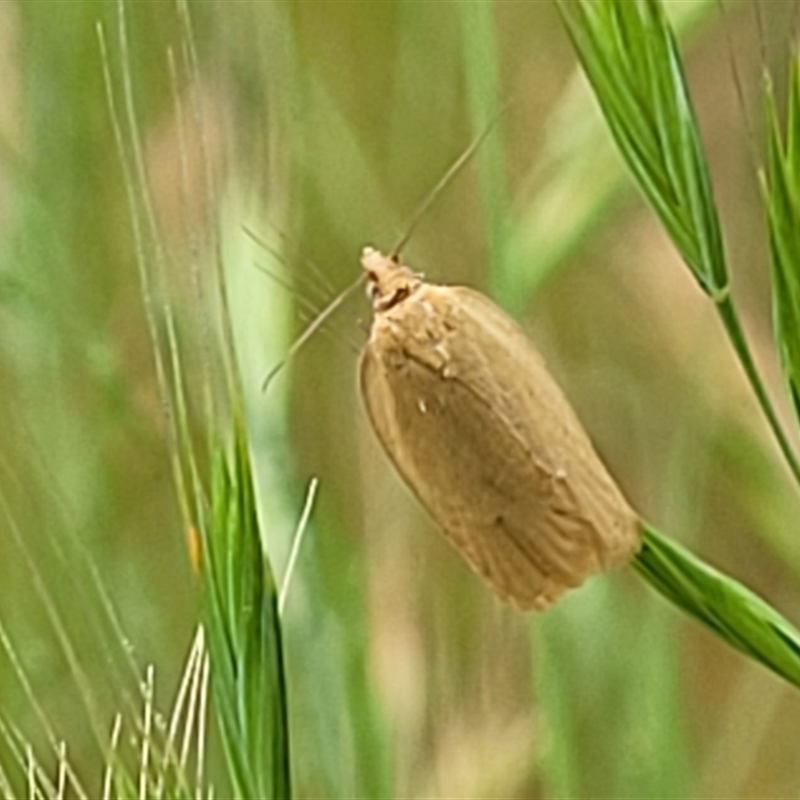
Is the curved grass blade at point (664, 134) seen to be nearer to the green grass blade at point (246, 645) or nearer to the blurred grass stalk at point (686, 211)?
the blurred grass stalk at point (686, 211)

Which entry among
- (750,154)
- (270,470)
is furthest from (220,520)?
(750,154)

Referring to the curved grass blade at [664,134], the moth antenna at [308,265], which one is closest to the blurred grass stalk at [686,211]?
the curved grass blade at [664,134]

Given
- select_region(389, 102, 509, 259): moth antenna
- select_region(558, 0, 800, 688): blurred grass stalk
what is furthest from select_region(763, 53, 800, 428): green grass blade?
select_region(389, 102, 509, 259): moth antenna

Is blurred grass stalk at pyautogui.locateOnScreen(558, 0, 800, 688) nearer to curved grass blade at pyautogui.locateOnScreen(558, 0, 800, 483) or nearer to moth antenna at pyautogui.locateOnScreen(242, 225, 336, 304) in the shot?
curved grass blade at pyautogui.locateOnScreen(558, 0, 800, 483)

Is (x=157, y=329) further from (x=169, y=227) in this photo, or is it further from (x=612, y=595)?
(x=612, y=595)

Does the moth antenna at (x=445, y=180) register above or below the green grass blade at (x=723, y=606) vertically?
above

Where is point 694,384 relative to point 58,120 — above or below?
below
